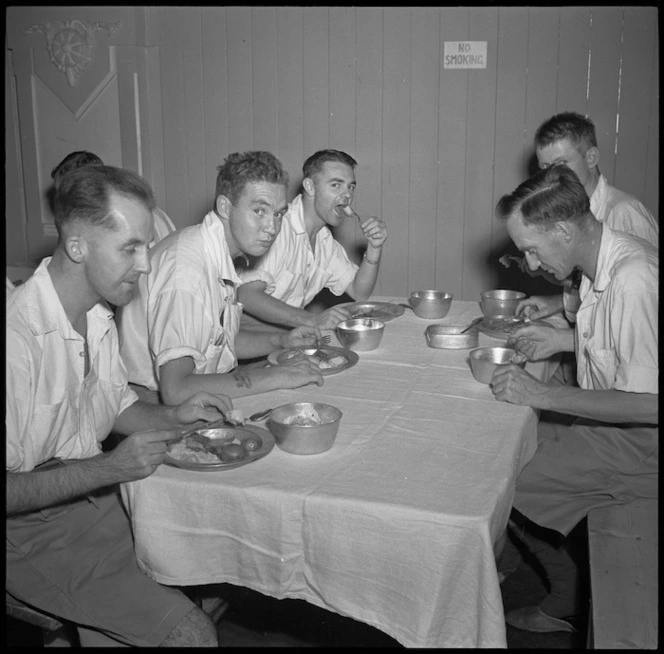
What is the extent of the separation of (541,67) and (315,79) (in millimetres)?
1530

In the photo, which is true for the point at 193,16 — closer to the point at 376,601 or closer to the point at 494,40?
the point at 494,40

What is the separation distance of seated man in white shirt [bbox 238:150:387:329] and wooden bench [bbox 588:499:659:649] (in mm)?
2019

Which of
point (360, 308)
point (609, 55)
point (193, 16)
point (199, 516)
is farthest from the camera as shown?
point (193, 16)

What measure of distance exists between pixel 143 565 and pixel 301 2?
4.25 meters

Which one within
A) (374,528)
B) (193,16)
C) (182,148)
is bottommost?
(374,528)

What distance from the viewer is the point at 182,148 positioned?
18.9 ft

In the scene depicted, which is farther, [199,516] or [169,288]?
[169,288]

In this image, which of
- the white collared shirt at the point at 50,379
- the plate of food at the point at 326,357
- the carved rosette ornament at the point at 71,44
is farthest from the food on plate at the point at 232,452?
the carved rosette ornament at the point at 71,44

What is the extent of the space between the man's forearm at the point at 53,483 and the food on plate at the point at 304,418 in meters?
0.52

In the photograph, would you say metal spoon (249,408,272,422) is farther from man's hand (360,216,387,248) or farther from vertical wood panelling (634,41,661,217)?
vertical wood panelling (634,41,661,217)

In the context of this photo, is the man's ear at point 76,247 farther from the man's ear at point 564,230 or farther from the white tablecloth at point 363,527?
the man's ear at point 564,230

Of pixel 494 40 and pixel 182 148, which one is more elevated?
pixel 494 40

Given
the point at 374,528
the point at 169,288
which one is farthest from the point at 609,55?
the point at 374,528

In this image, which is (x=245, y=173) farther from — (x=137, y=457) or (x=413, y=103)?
(x=413, y=103)
